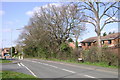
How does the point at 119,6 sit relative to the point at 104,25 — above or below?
above

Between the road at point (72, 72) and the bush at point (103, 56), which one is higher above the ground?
the bush at point (103, 56)

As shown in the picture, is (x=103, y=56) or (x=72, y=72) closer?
(x=72, y=72)

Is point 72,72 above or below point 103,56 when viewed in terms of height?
below

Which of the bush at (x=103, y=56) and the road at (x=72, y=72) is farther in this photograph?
the bush at (x=103, y=56)

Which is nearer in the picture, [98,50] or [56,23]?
[98,50]

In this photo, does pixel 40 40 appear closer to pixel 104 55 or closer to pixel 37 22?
pixel 37 22

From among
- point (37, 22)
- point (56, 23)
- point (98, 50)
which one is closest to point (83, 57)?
point (98, 50)

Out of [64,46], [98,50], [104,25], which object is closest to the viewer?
[98,50]

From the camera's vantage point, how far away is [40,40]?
143 feet

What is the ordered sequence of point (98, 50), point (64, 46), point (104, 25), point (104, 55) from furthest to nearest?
point (64, 46) < point (104, 25) < point (98, 50) < point (104, 55)

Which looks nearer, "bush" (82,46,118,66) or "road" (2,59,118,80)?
"road" (2,59,118,80)

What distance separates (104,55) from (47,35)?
23.1 metres

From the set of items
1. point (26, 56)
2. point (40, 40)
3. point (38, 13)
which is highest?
point (38, 13)

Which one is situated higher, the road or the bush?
the bush
